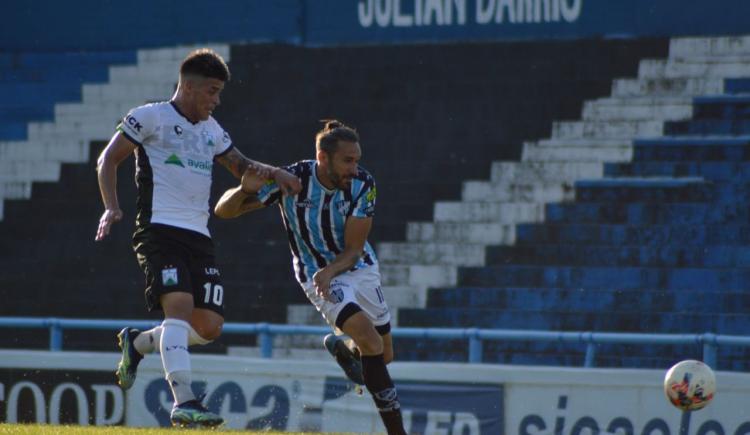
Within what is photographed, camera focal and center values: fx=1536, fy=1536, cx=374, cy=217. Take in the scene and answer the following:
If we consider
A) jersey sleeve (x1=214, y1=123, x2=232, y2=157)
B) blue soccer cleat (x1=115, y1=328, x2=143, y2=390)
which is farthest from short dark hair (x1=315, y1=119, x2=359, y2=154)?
blue soccer cleat (x1=115, y1=328, x2=143, y2=390)

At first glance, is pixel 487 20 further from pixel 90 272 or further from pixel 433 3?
pixel 90 272

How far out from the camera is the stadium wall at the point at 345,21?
49.2 ft

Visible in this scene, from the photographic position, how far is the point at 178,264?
23.2 feet

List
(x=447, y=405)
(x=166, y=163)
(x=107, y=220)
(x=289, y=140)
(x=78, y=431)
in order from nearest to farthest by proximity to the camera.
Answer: (x=107, y=220)
(x=166, y=163)
(x=78, y=431)
(x=447, y=405)
(x=289, y=140)

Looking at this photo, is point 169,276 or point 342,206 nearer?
point 169,276

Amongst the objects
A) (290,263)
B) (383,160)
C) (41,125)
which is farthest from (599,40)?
(41,125)

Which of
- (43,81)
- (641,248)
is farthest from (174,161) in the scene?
(43,81)

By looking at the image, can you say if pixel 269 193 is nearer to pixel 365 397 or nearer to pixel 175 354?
pixel 175 354

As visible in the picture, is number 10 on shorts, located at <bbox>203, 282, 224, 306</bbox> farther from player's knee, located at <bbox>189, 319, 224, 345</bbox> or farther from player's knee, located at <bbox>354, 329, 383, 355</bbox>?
player's knee, located at <bbox>354, 329, 383, 355</bbox>

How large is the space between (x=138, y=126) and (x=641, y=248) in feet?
23.7

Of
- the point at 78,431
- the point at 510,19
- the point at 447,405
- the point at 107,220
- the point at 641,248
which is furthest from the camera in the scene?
the point at 510,19

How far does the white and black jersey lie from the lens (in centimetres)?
710

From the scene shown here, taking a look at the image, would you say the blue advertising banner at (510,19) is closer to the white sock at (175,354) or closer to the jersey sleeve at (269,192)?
the jersey sleeve at (269,192)

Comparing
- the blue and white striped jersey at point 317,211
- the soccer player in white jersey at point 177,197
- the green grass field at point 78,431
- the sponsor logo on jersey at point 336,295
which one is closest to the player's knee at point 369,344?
the sponsor logo on jersey at point 336,295
